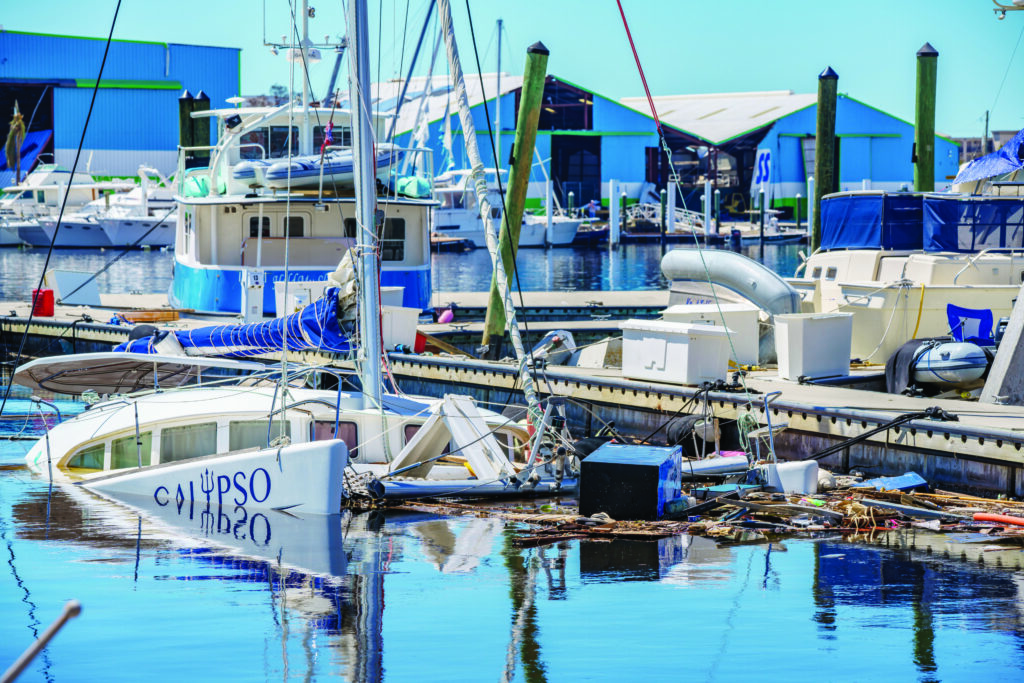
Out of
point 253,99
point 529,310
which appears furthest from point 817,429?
point 253,99

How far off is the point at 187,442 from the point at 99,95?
78.2 meters

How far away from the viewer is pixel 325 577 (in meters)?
11.4

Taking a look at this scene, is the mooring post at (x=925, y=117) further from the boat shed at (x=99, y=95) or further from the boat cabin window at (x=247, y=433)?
the boat shed at (x=99, y=95)

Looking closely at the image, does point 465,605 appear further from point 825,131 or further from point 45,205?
point 45,205

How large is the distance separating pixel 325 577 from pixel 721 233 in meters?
76.6

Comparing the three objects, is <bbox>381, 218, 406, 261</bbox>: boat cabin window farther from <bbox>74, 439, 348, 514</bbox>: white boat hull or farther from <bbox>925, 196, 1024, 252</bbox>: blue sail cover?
<bbox>74, 439, 348, 514</bbox>: white boat hull

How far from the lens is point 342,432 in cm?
1467

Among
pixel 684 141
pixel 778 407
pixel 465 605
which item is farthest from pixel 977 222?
pixel 684 141

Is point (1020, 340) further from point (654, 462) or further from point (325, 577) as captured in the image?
point (325, 577)

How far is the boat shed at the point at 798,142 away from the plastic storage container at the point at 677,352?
70.0m

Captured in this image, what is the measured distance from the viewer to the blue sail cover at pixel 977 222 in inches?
816

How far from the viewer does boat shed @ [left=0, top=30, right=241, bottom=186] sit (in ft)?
283

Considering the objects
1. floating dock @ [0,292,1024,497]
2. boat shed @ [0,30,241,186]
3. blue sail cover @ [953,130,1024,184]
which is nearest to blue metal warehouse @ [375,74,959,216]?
boat shed @ [0,30,241,186]

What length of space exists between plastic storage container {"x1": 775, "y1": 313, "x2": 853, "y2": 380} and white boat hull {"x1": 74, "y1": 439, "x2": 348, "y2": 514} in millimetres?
6951
